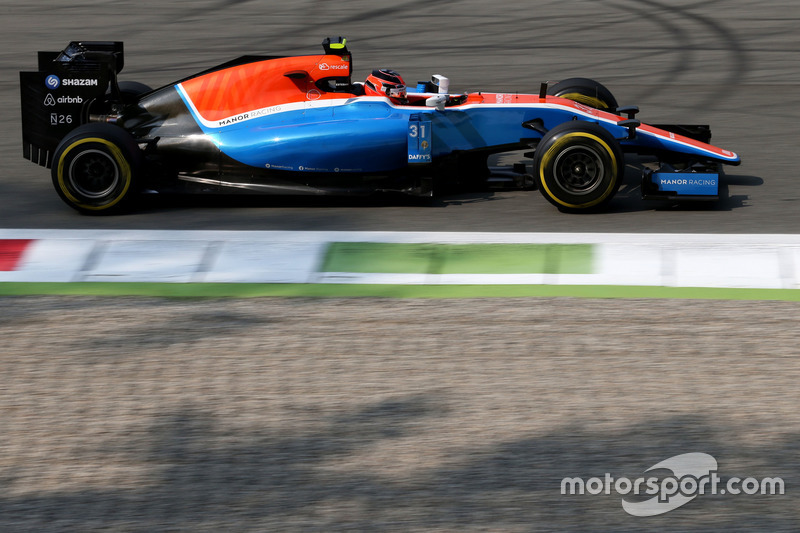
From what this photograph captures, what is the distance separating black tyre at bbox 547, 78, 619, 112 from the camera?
9086mm

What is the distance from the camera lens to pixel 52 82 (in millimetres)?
8125

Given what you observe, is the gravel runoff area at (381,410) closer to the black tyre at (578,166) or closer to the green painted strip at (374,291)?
the green painted strip at (374,291)

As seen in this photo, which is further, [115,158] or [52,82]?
[52,82]

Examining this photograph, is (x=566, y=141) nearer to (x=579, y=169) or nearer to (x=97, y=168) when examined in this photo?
(x=579, y=169)

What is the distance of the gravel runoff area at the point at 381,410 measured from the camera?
3.98 meters

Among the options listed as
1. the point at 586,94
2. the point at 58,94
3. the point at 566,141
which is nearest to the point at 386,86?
the point at 566,141

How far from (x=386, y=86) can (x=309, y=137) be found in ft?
2.52

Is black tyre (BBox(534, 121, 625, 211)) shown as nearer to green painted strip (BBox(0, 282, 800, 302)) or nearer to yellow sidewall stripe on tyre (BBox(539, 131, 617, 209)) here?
yellow sidewall stripe on tyre (BBox(539, 131, 617, 209))

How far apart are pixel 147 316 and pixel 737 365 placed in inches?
126
